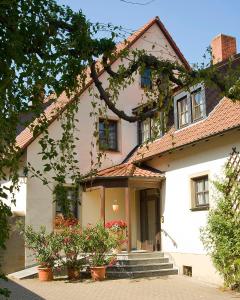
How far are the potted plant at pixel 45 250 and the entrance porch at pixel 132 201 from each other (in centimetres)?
222

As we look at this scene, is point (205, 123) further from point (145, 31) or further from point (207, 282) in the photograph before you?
point (145, 31)

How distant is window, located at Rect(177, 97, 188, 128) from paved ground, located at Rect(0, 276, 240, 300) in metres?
5.72

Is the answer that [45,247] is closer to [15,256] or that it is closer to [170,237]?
[15,256]

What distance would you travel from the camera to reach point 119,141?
64.2ft

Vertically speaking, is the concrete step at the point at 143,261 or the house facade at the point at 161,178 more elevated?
the house facade at the point at 161,178

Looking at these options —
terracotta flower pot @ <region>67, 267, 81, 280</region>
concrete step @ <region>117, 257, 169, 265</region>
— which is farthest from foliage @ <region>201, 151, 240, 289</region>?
terracotta flower pot @ <region>67, 267, 81, 280</region>

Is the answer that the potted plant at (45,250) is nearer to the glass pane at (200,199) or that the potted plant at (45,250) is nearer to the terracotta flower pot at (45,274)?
the terracotta flower pot at (45,274)

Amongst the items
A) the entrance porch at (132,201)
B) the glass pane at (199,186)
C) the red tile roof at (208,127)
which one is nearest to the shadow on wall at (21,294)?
the entrance porch at (132,201)

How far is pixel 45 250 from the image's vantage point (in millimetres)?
14773

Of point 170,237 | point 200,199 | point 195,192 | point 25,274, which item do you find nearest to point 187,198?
point 195,192

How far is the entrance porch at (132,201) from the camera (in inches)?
654

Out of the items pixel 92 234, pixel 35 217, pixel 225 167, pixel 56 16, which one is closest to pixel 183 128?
pixel 225 167

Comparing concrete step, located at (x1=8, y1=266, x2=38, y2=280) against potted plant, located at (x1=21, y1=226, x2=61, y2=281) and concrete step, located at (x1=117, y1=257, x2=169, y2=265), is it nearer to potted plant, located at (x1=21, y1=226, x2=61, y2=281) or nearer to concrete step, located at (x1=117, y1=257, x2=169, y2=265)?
potted plant, located at (x1=21, y1=226, x2=61, y2=281)

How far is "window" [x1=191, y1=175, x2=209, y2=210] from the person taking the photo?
47.6ft
